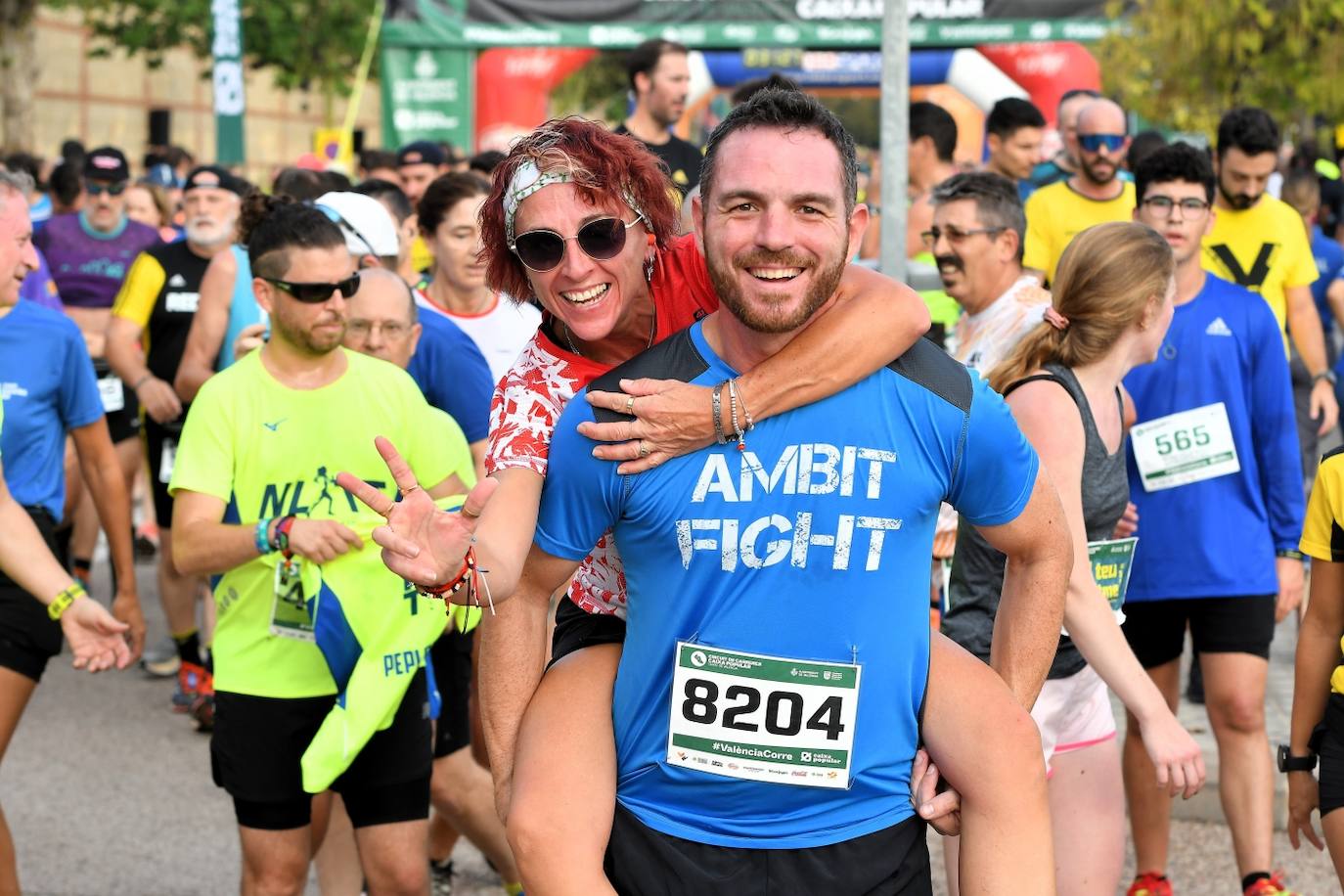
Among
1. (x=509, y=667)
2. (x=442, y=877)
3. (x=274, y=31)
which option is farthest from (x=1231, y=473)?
(x=274, y=31)

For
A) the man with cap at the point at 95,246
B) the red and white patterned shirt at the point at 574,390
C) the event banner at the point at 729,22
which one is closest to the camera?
the red and white patterned shirt at the point at 574,390

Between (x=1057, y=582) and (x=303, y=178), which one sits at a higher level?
(x=303, y=178)

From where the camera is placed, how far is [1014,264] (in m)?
5.60

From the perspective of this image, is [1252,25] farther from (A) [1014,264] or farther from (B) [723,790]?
(B) [723,790]

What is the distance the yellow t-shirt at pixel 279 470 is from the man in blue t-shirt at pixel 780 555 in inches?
60.6

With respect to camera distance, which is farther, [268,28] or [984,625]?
[268,28]

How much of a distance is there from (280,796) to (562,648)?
1.46 m

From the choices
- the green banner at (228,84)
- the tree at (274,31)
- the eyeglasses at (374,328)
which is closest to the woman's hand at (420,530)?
the eyeglasses at (374,328)

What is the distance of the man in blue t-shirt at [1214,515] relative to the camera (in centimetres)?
541

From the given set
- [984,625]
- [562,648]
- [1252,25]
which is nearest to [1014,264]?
[984,625]

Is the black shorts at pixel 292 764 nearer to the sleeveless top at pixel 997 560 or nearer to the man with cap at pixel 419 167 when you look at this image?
the sleeveless top at pixel 997 560

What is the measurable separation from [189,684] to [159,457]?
3.55 ft

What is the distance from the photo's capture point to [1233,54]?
2064 cm

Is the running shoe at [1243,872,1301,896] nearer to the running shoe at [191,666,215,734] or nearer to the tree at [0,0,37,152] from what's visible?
the running shoe at [191,666,215,734]
